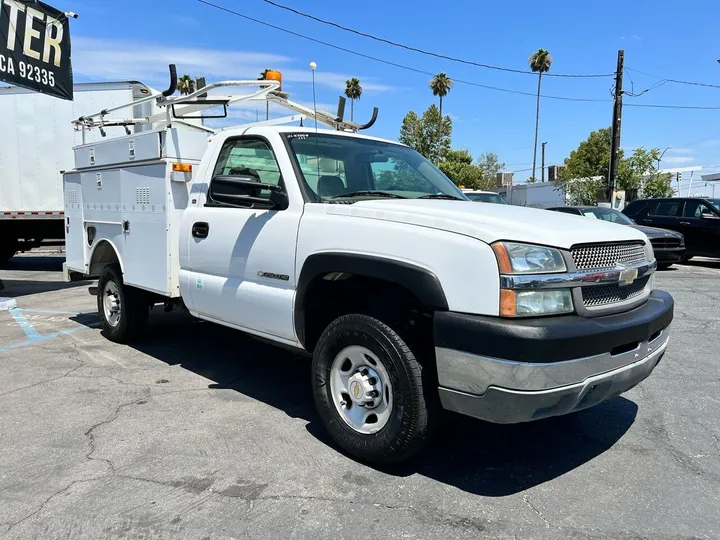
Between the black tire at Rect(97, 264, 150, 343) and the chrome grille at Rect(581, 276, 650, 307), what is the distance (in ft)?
15.5

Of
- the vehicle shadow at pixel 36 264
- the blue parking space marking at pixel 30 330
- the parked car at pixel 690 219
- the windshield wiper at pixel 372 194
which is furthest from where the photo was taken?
the vehicle shadow at pixel 36 264

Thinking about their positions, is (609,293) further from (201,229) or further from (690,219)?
(690,219)

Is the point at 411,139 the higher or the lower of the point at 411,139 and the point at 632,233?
the higher

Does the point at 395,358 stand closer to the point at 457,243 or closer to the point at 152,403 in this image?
the point at 457,243

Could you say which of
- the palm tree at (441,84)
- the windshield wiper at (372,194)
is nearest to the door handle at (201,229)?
the windshield wiper at (372,194)

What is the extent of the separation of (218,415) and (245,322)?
73 cm

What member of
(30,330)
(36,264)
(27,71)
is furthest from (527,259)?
(36,264)

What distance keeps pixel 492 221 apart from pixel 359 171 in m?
1.53

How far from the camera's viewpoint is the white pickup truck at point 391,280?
2.89 metres

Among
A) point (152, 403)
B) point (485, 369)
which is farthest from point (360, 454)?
point (152, 403)

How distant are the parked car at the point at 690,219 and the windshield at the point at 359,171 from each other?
12.1 m

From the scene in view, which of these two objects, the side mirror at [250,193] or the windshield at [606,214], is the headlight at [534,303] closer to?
the side mirror at [250,193]

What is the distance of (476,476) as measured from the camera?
11.2 ft

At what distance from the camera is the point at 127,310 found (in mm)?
Answer: 6211
